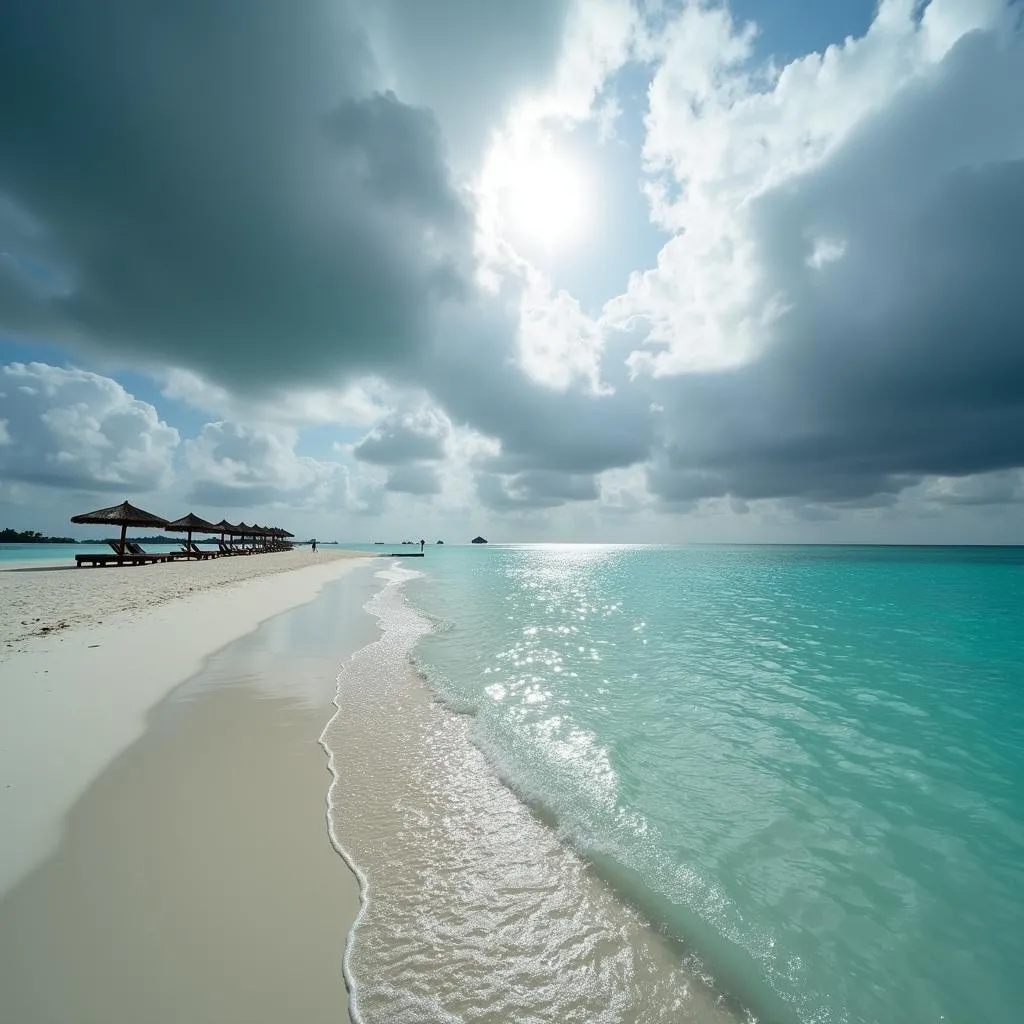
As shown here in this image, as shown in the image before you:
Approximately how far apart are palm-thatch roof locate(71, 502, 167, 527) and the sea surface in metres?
34.2

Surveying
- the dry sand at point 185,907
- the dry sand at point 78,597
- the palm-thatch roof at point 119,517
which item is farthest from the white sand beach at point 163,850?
the palm-thatch roof at point 119,517

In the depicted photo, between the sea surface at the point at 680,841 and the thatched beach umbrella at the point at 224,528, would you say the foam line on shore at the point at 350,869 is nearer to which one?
the sea surface at the point at 680,841

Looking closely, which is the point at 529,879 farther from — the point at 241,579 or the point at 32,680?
the point at 241,579

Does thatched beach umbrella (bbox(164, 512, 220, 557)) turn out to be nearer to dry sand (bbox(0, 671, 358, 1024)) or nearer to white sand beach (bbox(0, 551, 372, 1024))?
white sand beach (bbox(0, 551, 372, 1024))

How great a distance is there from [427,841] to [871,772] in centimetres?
658

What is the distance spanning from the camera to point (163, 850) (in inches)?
165

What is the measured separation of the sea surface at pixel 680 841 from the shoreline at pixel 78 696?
2.91 metres

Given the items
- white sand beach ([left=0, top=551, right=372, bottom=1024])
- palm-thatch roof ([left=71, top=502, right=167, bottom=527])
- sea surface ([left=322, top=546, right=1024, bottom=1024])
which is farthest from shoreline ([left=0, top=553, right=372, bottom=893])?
palm-thatch roof ([left=71, top=502, right=167, bottom=527])

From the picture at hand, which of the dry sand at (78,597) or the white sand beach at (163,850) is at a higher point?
the dry sand at (78,597)

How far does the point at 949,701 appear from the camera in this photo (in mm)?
9680

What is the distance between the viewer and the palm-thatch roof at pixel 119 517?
33094 mm

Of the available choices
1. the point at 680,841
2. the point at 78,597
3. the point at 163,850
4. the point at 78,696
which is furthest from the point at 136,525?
the point at 680,841

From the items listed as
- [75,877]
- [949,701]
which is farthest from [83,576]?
[949,701]

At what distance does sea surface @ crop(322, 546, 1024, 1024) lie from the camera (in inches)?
127
